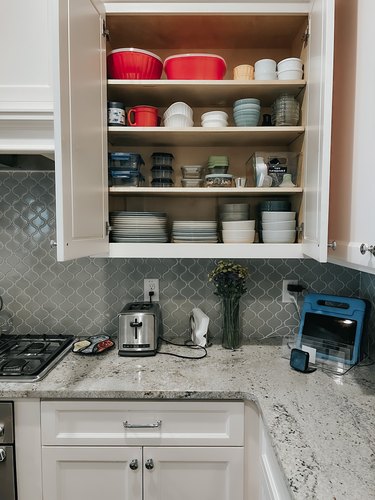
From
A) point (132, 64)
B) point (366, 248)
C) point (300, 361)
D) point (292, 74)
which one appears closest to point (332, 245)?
point (366, 248)

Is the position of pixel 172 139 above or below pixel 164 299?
above

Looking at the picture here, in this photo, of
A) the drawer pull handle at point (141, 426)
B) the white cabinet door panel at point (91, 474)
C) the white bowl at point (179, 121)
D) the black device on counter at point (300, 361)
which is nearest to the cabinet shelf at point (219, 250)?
the black device on counter at point (300, 361)

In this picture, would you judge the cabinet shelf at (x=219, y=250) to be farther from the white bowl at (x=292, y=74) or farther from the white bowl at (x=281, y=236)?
the white bowl at (x=292, y=74)

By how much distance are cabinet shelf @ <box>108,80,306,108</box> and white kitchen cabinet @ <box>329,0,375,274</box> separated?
22 centimetres

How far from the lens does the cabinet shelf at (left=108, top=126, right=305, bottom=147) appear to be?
1302 mm

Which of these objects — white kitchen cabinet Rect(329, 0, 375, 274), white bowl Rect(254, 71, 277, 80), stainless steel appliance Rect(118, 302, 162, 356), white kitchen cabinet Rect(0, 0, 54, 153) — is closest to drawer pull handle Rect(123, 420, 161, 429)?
stainless steel appliance Rect(118, 302, 162, 356)

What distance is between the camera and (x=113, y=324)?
167 centimetres

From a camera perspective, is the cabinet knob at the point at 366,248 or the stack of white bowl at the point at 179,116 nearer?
the cabinet knob at the point at 366,248

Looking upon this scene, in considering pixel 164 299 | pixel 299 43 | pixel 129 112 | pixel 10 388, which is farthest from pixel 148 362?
pixel 299 43

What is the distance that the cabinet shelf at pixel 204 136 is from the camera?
130 cm

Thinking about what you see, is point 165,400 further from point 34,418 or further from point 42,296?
point 42,296

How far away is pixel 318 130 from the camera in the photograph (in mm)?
1113

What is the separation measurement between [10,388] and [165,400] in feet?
1.72

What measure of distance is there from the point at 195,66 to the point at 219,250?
0.73 meters
